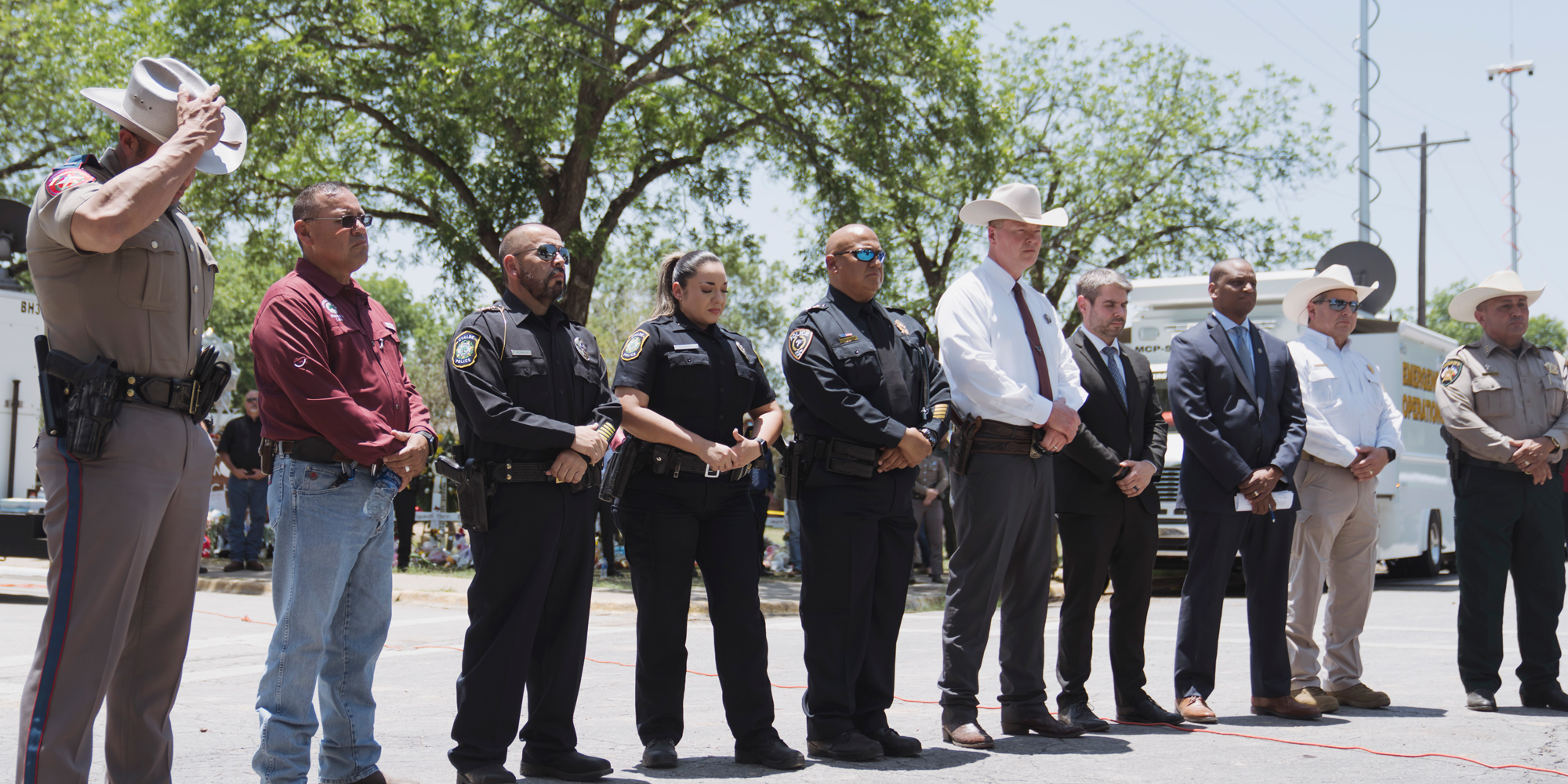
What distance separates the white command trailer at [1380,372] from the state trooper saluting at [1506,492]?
5.46m

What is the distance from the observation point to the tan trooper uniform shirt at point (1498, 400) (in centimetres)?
681

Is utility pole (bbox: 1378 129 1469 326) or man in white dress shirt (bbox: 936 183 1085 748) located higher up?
utility pole (bbox: 1378 129 1469 326)

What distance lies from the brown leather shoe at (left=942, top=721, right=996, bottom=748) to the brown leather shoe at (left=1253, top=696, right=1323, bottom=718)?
5.45ft

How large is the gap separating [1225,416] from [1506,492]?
5.76 ft

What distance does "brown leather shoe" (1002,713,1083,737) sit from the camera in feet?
18.5

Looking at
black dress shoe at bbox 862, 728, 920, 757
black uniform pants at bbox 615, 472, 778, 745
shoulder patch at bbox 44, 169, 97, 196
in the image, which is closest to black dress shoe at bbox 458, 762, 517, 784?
black uniform pants at bbox 615, 472, 778, 745

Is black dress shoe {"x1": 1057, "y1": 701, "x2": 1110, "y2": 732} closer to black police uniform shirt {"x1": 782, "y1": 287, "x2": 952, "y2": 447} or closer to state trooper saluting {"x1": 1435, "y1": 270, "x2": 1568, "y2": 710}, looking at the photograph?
black police uniform shirt {"x1": 782, "y1": 287, "x2": 952, "y2": 447}

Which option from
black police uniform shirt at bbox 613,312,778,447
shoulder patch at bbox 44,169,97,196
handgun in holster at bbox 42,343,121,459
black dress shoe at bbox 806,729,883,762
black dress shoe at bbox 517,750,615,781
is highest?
shoulder patch at bbox 44,169,97,196

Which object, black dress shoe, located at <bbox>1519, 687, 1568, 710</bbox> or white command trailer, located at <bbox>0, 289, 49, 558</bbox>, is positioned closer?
black dress shoe, located at <bbox>1519, 687, 1568, 710</bbox>

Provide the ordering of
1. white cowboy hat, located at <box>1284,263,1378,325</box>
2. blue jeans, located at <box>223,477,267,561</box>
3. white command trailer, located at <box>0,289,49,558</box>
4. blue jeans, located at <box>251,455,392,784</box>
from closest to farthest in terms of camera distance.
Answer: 1. blue jeans, located at <box>251,455,392,784</box>
2. white cowboy hat, located at <box>1284,263,1378,325</box>
3. white command trailer, located at <box>0,289,49,558</box>
4. blue jeans, located at <box>223,477,267,561</box>

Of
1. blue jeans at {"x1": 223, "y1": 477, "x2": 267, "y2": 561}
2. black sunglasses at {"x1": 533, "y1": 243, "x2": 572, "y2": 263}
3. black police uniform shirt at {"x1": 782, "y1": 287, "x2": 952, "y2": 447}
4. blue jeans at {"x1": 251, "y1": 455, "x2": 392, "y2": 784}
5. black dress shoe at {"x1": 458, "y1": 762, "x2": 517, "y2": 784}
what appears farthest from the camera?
blue jeans at {"x1": 223, "y1": 477, "x2": 267, "y2": 561}

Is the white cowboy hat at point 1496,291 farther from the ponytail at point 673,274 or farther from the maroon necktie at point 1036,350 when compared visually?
the ponytail at point 673,274

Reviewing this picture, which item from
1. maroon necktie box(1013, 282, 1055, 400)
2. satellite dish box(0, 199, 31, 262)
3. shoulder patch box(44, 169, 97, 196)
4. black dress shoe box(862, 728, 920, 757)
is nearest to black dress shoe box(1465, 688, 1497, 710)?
maroon necktie box(1013, 282, 1055, 400)

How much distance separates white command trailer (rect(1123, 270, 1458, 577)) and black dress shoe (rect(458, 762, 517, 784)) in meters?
9.47
